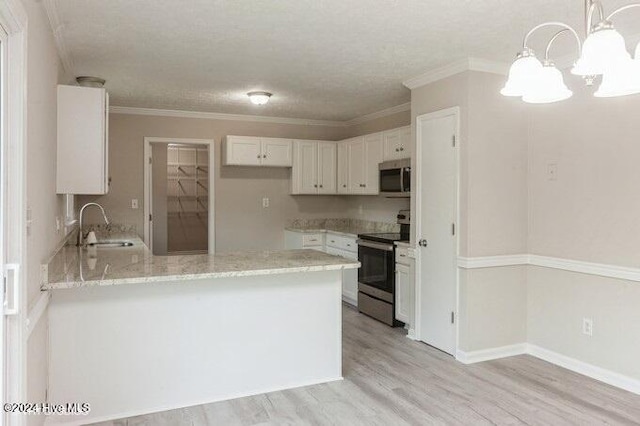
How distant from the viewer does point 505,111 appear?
379 centimetres

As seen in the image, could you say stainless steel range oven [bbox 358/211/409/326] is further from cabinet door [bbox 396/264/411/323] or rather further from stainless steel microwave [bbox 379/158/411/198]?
stainless steel microwave [bbox 379/158/411/198]

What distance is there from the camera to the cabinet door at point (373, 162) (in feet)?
17.5

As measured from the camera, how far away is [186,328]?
291 cm

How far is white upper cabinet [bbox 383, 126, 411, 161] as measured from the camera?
4832 mm

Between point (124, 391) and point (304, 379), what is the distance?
1146 millimetres

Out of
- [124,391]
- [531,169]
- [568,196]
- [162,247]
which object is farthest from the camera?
[162,247]

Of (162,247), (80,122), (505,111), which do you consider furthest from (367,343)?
(162,247)

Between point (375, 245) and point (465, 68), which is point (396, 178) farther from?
point (465, 68)

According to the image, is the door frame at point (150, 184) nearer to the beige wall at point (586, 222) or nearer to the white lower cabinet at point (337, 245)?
the white lower cabinet at point (337, 245)

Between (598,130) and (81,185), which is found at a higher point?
(598,130)

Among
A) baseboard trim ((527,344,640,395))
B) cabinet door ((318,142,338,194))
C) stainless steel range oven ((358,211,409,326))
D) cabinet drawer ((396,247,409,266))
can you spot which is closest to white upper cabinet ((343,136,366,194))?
cabinet door ((318,142,338,194))

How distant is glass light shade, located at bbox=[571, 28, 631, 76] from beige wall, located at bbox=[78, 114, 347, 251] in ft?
16.6

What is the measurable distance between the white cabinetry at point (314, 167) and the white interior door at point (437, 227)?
224 centimetres

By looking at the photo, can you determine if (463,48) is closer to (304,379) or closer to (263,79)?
(263,79)
